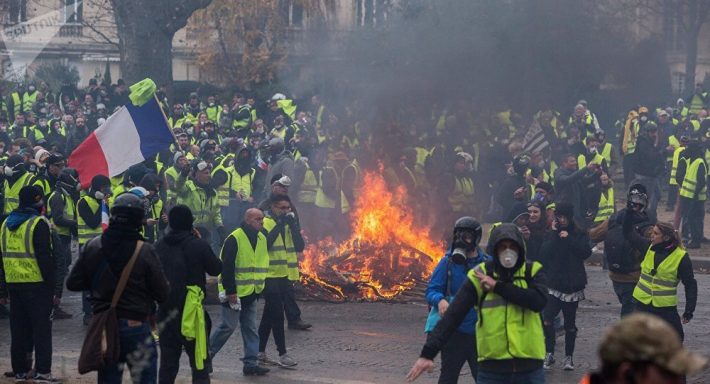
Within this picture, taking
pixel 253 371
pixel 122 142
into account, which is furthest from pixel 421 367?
pixel 122 142

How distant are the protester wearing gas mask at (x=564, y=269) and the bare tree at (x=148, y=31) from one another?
16.8 metres

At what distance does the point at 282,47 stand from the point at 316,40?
17.8 feet

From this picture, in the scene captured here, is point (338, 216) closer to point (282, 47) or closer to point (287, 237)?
point (287, 237)

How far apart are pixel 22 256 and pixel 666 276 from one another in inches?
194

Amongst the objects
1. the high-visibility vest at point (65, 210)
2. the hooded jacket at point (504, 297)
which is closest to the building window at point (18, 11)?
the high-visibility vest at point (65, 210)

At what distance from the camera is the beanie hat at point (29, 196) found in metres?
9.50

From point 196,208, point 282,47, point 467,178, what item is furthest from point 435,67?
point 282,47

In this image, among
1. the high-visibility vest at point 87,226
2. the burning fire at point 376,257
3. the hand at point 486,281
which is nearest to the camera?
the hand at point 486,281

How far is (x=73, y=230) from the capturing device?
12969 mm

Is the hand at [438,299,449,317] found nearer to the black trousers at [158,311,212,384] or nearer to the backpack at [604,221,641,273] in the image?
the black trousers at [158,311,212,384]

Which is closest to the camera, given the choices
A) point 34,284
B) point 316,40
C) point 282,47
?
point 34,284

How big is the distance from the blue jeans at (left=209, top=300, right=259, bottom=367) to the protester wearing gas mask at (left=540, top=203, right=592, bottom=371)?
97.7 inches

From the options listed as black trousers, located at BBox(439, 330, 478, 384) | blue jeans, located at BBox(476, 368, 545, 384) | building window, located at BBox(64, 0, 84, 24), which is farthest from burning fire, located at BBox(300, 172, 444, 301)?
building window, located at BBox(64, 0, 84, 24)

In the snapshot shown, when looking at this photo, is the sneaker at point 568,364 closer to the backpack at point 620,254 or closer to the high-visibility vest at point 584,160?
the backpack at point 620,254
